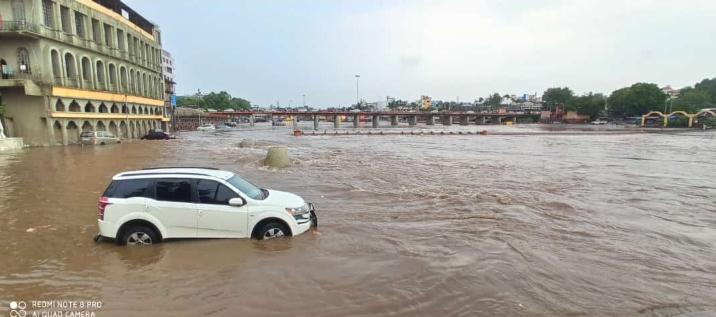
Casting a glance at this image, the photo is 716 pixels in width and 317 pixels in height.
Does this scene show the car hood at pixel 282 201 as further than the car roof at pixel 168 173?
Yes

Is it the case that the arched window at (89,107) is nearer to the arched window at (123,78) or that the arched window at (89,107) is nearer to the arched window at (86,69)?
the arched window at (86,69)


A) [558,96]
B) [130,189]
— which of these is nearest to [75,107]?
[130,189]

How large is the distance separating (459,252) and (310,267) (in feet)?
9.84

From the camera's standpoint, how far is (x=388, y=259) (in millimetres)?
7945

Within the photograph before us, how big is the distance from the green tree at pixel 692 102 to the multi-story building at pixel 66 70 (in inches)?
4962

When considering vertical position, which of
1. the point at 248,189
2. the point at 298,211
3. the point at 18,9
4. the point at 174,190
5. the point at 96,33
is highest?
the point at 96,33

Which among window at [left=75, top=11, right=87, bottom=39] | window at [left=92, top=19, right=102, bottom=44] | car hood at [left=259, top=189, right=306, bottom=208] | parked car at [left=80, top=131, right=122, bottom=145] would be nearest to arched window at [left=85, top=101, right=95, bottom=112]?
parked car at [left=80, top=131, right=122, bottom=145]

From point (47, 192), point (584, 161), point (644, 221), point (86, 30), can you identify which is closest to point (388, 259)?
point (644, 221)

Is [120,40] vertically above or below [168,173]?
above

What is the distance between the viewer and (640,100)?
11581cm

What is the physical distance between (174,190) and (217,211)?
87 cm

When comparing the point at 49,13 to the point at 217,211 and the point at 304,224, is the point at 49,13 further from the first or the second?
the point at 304,224

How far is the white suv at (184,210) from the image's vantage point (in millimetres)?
7891

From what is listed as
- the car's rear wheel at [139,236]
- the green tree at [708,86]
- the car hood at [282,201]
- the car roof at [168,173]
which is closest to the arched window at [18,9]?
the car roof at [168,173]
